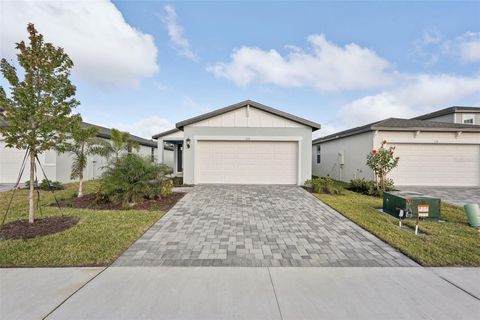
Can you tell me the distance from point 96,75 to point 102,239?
12248mm

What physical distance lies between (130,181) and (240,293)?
5775mm

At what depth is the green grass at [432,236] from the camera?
352 centimetres

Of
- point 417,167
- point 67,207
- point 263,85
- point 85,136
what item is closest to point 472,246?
point 417,167

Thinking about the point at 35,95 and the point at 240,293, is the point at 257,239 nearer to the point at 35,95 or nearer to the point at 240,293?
the point at 240,293

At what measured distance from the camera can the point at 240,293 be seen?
2.56 m

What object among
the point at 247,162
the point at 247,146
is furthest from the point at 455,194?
the point at 247,146

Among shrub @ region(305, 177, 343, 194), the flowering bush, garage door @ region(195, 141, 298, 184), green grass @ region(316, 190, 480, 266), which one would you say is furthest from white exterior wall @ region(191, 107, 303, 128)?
green grass @ region(316, 190, 480, 266)

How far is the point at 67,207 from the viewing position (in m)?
6.71

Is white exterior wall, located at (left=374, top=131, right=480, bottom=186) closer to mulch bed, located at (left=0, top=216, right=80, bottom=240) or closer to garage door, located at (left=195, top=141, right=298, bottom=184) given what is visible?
garage door, located at (left=195, top=141, right=298, bottom=184)

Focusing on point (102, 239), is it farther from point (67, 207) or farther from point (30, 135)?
point (67, 207)

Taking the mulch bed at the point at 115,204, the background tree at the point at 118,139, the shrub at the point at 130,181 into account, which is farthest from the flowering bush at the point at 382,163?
the background tree at the point at 118,139

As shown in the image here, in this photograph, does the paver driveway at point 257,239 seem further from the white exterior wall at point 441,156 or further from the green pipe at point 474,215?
the white exterior wall at point 441,156

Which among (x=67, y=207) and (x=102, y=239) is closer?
(x=102, y=239)

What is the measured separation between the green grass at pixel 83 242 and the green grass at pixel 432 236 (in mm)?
5059
